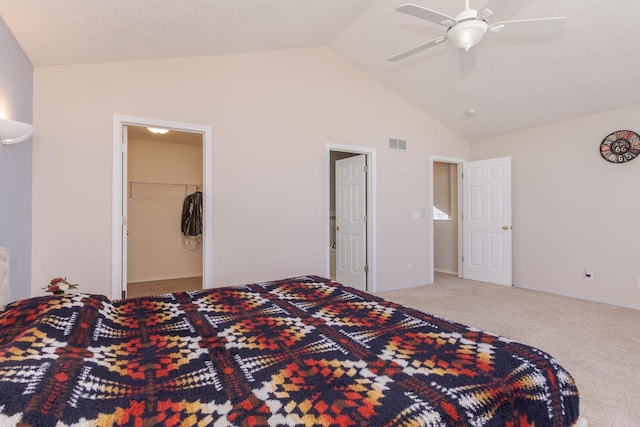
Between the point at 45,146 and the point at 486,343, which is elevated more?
the point at 45,146

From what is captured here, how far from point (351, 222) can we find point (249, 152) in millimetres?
1950

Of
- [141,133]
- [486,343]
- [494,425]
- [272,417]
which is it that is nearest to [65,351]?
[272,417]

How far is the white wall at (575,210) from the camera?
3996 mm

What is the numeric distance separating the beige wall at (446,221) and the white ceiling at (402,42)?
1.53 metres

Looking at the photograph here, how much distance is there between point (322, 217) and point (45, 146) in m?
2.79

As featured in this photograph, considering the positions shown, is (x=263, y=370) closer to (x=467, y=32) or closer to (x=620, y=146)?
(x=467, y=32)

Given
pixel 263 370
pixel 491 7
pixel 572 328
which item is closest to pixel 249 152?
pixel 491 7

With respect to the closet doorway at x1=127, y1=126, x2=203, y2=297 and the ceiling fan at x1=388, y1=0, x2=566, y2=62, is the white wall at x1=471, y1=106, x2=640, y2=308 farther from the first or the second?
the closet doorway at x1=127, y1=126, x2=203, y2=297

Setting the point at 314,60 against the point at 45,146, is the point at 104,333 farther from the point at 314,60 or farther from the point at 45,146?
the point at 314,60

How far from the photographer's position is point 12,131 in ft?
7.11

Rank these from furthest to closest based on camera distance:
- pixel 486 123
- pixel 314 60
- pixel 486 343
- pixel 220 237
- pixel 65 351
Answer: pixel 486 123, pixel 314 60, pixel 220 237, pixel 486 343, pixel 65 351

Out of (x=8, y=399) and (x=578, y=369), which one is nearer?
(x=8, y=399)

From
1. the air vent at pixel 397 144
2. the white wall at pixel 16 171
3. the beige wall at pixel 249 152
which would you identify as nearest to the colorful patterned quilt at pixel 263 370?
the white wall at pixel 16 171

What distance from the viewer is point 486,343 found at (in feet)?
4.72
